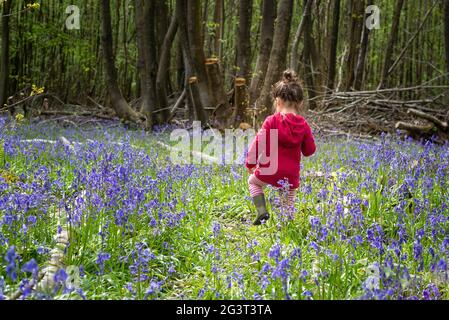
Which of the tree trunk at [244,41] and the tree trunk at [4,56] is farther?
the tree trunk at [4,56]

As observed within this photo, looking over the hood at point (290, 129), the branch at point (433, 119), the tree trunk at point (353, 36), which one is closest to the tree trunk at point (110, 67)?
the tree trunk at point (353, 36)

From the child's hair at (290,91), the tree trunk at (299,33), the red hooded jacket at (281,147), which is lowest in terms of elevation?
the red hooded jacket at (281,147)

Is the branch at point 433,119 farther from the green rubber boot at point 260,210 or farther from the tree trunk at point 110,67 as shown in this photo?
the tree trunk at point 110,67

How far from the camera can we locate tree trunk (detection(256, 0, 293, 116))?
32.6ft

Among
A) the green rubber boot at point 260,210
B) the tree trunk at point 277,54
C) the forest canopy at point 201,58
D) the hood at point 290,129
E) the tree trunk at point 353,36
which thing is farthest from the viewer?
the tree trunk at point 353,36

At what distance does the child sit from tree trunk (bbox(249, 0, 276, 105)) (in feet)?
20.9

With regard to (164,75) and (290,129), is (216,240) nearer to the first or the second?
(290,129)

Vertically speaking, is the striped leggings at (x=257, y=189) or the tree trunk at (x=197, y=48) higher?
the tree trunk at (x=197, y=48)

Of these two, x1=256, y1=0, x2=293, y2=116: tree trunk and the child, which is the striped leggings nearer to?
the child

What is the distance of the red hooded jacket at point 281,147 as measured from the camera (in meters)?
4.44

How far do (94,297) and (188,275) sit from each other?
85 cm

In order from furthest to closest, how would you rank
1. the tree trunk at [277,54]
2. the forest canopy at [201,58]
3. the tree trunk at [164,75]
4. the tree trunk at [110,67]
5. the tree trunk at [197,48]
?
the tree trunk at [164,75]
the tree trunk at [110,67]
the forest canopy at [201,58]
the tree trunk at [197,48]
the tree trunk at [277,54]

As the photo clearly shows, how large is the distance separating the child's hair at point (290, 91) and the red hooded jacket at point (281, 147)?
13 cm

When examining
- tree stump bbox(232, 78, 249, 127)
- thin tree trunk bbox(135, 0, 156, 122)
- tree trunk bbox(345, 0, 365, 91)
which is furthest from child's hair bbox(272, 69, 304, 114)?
tree trunk bbox(345, 0, 365, 91)
